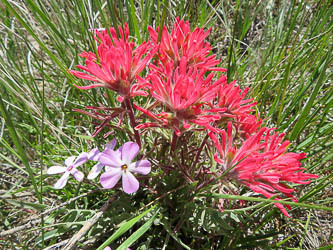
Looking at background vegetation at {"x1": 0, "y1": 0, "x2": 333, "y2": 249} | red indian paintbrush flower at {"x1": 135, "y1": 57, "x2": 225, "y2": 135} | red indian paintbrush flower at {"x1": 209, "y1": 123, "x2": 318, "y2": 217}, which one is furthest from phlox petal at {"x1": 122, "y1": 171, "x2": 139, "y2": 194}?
red indian paintbrush flower at {"x1": 209, "y1": 123, "x2": 318, "y2": 217}

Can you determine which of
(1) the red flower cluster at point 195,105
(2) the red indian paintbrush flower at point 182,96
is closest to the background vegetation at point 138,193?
(1) the red flower cluster at point 195,105

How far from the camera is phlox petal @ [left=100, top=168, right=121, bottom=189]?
40.7 inches

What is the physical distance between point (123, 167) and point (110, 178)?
0.07 meters

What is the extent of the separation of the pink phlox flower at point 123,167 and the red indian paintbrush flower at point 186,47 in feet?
1.20

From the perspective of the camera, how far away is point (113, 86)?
3.35 feet

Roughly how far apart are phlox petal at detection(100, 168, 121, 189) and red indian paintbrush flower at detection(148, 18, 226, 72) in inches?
17.7

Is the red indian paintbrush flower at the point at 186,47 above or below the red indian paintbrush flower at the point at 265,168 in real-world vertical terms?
above

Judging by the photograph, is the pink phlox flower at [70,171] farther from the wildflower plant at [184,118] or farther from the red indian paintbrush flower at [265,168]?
the red indian paintbrush flower at [265,168]

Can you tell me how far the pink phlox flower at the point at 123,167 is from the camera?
3.39 ft

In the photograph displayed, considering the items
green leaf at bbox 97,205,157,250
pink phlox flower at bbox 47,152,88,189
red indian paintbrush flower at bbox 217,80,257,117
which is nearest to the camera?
green leaf at bbox 97,205,157,250

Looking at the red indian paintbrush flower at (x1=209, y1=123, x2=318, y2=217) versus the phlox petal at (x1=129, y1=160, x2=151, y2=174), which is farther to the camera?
the phlox petal at (x1=129, y1=160, x2=151, y2=174)

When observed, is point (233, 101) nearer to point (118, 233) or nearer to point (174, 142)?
point (174, 142)

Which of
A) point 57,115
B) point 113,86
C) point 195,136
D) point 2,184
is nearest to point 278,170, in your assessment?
point 195,136

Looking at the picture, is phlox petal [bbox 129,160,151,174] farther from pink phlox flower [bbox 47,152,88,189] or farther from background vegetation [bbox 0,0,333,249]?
pink phlox flower [bbox 47,152,88,189]
